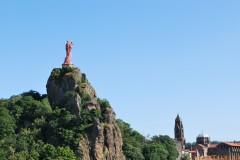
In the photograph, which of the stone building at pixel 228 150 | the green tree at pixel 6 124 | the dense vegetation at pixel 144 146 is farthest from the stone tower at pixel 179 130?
the green tree at pixel 6 124

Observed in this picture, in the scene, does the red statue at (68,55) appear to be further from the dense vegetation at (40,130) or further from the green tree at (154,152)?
the green tree at (154,152)

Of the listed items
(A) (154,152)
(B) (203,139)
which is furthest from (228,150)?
(A) (154,152)

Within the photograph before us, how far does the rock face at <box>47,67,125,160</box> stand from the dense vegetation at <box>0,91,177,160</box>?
407 millimetres

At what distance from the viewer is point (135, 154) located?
3041 inches

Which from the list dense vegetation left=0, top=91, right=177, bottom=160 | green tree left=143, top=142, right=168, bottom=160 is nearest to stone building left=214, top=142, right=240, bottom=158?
green tree left=143, top=142, right=168, bottom=160

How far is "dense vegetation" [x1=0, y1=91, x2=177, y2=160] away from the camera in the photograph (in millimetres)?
62875

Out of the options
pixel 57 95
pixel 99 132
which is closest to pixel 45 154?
pixel 99 132

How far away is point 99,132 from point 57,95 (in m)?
12.9

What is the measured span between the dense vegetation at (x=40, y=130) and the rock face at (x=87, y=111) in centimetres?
41

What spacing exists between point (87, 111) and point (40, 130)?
793 cm

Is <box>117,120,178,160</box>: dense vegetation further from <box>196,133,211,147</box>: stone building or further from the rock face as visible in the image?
<box>196,133,211,147</box>: stone building

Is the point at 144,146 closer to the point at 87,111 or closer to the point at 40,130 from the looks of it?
the point at 87,111

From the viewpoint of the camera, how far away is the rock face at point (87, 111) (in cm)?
6719

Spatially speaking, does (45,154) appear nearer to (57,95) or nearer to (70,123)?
(70,123)
